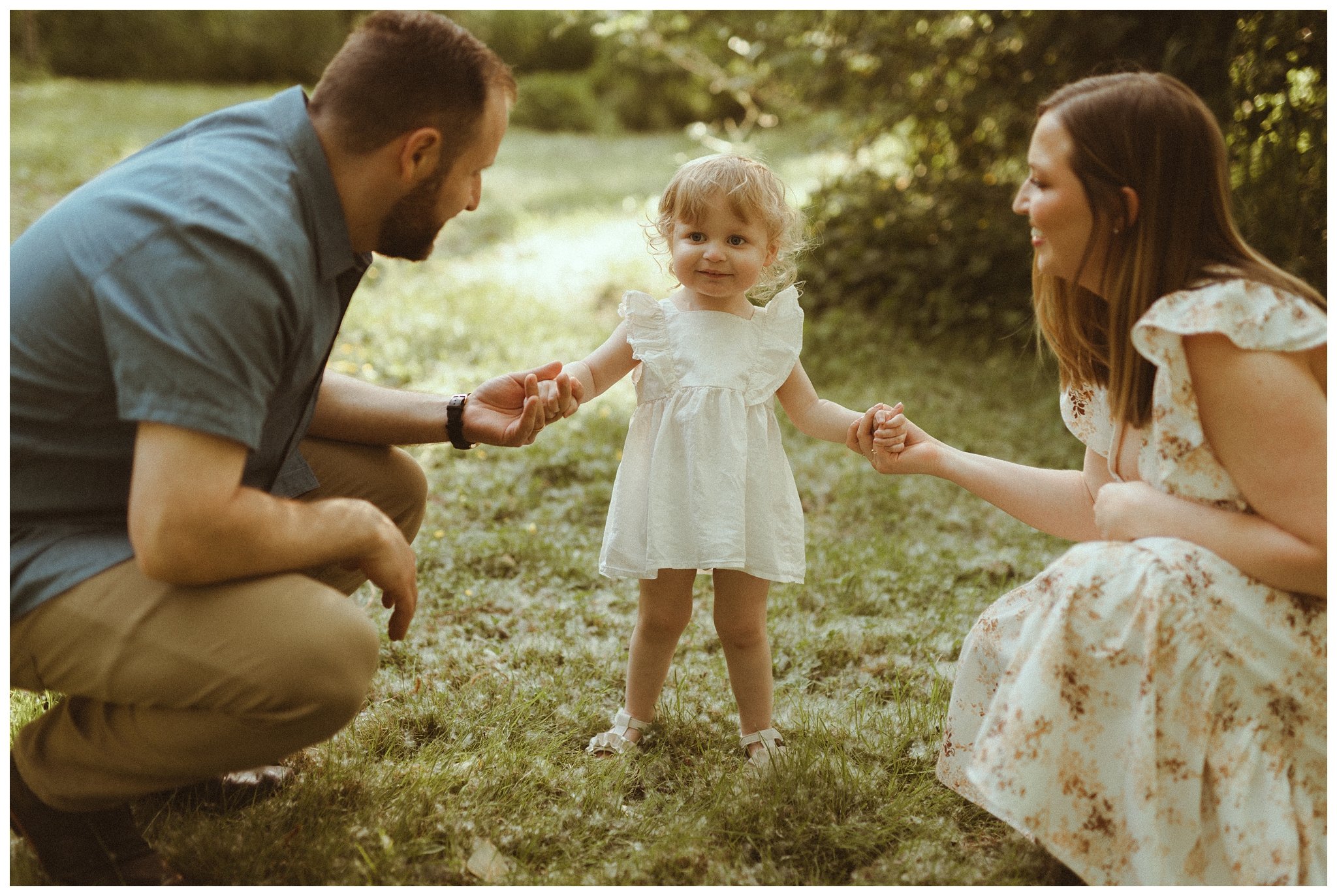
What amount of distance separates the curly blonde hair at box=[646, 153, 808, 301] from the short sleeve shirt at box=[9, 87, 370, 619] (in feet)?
2.65

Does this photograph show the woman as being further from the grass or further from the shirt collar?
the shirt collar

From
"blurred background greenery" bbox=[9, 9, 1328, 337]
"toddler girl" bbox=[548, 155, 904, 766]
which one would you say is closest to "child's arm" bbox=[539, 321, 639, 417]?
"toddler girl" bbox=[548, 155, 904, 766]

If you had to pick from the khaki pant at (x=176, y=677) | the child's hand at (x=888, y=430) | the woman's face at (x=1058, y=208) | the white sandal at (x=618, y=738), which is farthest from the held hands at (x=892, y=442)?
the khaki pant at (x=176, y=677)

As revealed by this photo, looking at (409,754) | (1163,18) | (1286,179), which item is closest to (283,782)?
(409,754)

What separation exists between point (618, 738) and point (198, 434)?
1302mm

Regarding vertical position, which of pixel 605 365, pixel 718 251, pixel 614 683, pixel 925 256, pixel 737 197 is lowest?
pixel 614 683

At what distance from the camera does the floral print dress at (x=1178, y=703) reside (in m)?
1.88

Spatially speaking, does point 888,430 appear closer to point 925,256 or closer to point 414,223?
point 414,223

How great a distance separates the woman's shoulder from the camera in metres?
1.86

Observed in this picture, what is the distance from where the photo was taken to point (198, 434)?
1759mm

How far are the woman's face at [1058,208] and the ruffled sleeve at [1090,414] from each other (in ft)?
0.87

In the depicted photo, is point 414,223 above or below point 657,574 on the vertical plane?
above

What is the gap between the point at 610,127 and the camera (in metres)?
16.7

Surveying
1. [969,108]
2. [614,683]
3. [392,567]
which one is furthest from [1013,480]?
[969,108]
